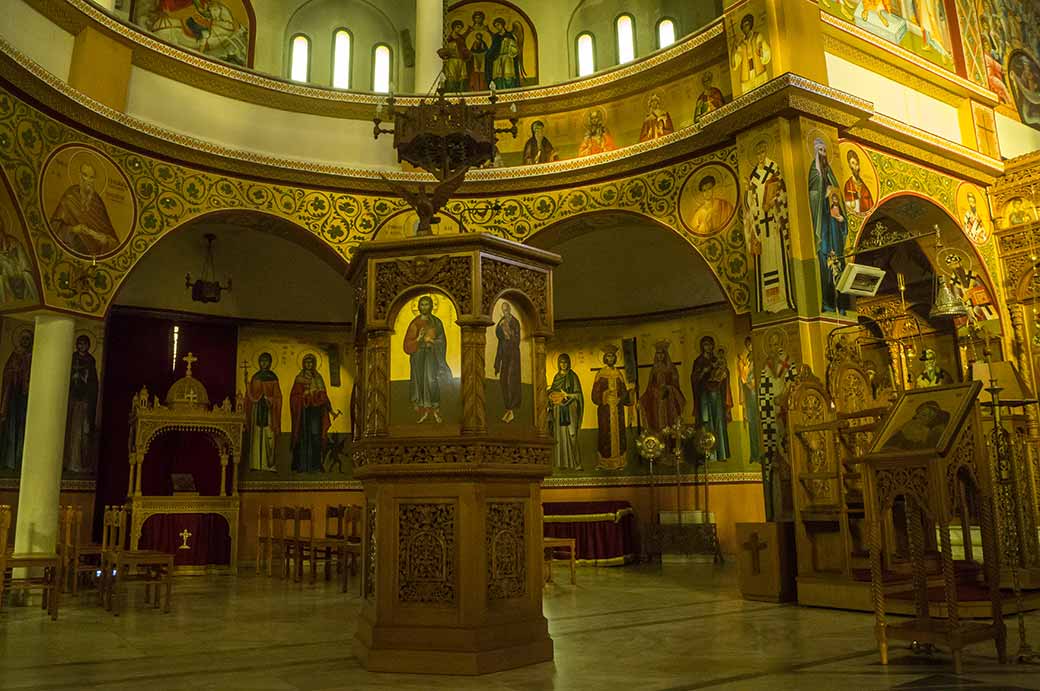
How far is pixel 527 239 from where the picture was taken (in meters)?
12.3

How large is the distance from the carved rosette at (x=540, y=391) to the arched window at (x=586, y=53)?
359 inches

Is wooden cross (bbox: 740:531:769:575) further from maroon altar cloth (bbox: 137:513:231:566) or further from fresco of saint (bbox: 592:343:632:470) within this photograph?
maroon altar cloth (bbox: 137:513:231:566)

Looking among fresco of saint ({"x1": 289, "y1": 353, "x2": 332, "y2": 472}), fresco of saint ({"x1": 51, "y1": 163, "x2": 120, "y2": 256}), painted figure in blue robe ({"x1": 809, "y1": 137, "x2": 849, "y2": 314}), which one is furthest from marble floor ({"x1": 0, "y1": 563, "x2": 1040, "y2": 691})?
fresco of saint ({"x1": 289, "y1": 353, "x2": 332, "y2": 472})

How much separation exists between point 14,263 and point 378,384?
21.0 feet

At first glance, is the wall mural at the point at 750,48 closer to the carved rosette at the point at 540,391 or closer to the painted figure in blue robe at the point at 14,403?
the carved rosette at the point at 540,391

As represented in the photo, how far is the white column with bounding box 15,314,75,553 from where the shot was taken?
9797 millimetres

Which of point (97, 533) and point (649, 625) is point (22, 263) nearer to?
point (97, 533)

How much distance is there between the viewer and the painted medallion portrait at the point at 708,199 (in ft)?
34.7

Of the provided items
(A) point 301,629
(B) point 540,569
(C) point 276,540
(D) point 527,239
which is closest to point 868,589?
(B) point 540,569

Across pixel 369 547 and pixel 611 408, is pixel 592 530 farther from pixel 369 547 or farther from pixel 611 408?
pixel 369 547

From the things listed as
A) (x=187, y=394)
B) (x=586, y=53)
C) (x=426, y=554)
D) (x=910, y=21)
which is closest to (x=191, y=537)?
(x=187, y=394)

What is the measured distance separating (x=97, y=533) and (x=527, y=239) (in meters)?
7.83

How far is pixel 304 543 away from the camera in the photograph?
11.4 metres

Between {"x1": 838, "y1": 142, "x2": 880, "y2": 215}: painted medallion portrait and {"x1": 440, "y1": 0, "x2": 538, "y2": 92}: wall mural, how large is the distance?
5423 mm
